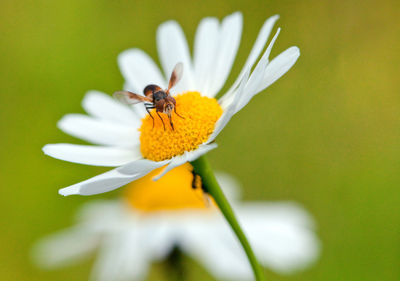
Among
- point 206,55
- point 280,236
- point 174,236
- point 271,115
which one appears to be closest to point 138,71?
point 206,55

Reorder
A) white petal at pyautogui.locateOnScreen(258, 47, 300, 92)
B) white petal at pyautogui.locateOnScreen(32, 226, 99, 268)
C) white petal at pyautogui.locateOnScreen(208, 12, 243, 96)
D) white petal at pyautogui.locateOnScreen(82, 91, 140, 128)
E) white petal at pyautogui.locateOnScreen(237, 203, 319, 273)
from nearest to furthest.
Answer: white petal at pyautogui.locateOnScreen(258, 47, 300, 92) < white petal at pyautogui.locateOnScreen(208, 12, 243, 96) < white petal at pyautogui.locateOnScreen(82, 91, 140, 128) < white petal at pyautogui.locateOnScreen(237, 203, 319, 273) < white petal at pyautogui.locateOnScreen(32, 226, 99, 268)

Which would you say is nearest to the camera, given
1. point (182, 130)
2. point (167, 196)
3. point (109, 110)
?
point (182, 130)

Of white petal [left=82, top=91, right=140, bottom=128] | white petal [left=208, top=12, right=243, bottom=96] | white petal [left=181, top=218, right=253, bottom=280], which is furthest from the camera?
white petal [left=181, top=218, right=253, bottom=280]

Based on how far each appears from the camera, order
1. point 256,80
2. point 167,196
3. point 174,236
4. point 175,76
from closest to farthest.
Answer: point 256,80, point 175,76, point 174,236, point 167,196

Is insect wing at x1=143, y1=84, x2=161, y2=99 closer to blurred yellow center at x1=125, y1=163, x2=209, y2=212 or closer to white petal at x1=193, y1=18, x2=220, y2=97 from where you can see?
white petal at x1=193, y1=18, x2=220, y2=97

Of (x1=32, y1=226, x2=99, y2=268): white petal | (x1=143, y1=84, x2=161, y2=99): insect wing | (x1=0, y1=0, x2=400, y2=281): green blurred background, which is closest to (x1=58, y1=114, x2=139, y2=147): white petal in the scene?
(x1=143, y1=84, x2=161, y2=99): insect wing

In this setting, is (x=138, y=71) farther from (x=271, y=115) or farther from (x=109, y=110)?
(x=271, y=115)

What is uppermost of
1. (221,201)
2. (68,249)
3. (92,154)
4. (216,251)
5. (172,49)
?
(68,249)
